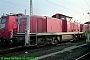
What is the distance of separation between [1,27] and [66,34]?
23.8 feet

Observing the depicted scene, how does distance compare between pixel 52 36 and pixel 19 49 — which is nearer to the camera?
pixel 19 49

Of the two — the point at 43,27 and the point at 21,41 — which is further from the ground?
the point at 43,27

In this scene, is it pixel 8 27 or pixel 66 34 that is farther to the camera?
pixel 66 34

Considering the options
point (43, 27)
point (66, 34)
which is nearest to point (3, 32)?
point (43, 27)

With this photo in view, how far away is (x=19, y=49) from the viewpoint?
11.5 m

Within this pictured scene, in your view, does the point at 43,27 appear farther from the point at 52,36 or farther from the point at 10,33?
the point at 10,33

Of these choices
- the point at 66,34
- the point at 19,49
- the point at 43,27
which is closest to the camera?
the point at 19,49

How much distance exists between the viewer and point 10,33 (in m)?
14.8

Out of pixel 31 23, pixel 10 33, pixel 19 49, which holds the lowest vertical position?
pixel 19 49

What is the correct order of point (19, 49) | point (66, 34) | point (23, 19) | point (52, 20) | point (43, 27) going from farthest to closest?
point (66, 34)
point (52, 20)
point (43, 27)
point (23, 19)
point (19, 49)

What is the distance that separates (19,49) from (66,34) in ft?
24.2

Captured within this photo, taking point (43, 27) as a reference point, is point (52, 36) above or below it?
below

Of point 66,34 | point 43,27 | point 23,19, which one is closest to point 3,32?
point 23,19

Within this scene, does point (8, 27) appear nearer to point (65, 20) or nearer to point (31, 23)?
point (31, 23)
